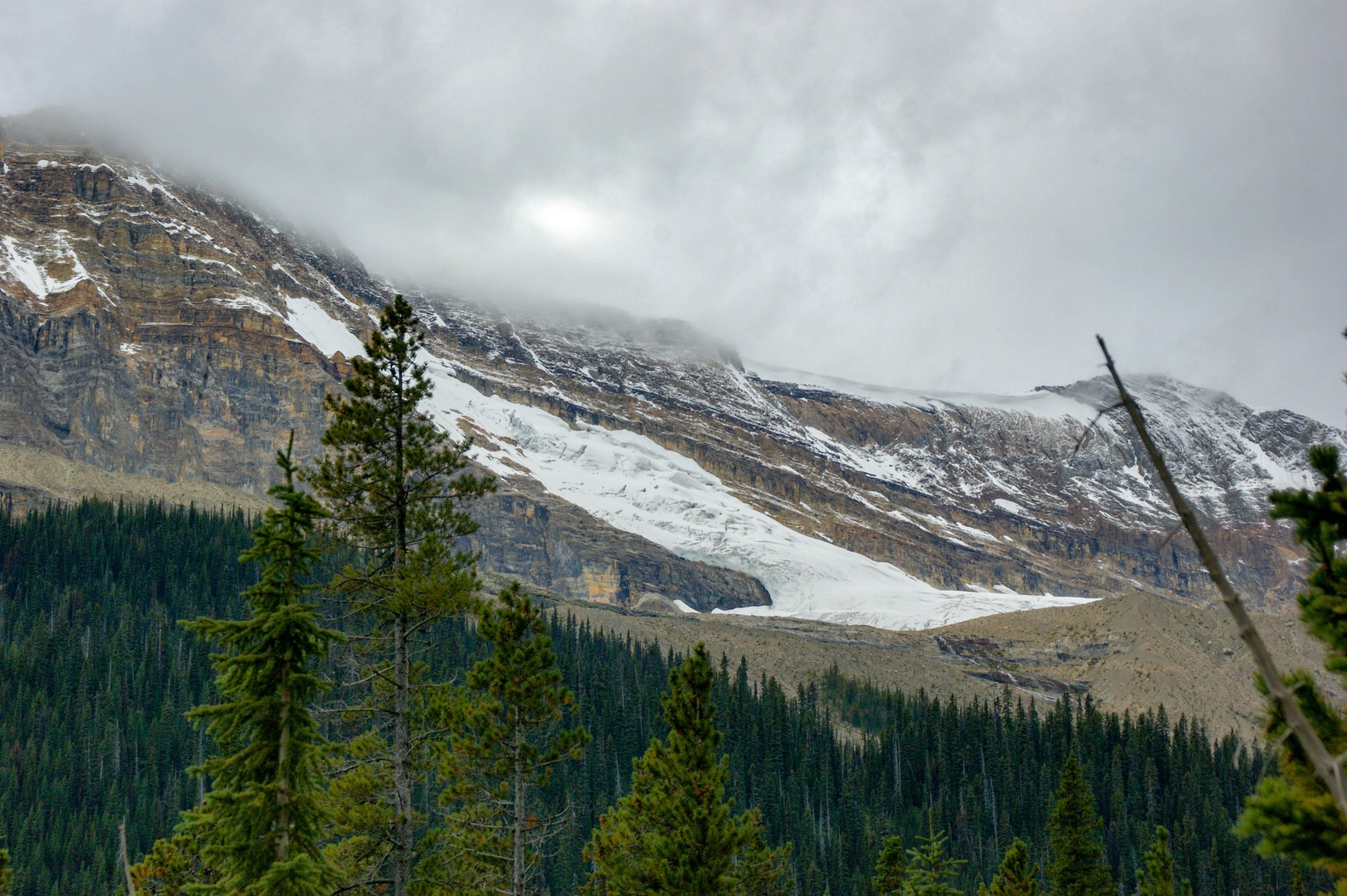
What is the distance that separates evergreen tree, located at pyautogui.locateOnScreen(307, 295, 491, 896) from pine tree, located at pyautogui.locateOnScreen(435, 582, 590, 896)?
67.8 inches

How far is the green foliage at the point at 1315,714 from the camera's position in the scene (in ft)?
18.0

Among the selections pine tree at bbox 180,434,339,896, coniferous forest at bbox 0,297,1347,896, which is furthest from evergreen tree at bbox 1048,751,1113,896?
pine tree at bbox 180,434,339,896

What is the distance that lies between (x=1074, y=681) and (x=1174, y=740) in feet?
199

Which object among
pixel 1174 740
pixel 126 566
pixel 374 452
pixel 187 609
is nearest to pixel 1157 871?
pixel 374 452

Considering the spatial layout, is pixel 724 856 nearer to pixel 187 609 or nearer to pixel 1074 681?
pixel 187 609

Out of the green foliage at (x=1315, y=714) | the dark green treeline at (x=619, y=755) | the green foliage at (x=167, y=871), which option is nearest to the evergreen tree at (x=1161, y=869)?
the green foliage at (x=167, y=871)

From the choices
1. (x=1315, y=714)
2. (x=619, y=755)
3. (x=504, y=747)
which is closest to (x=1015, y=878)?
(x=504, y=747)

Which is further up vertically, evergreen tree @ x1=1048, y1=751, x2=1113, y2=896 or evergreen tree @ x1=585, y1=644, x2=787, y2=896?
evergreen tree @ x1=585, y1=644, x2=787, y2=896

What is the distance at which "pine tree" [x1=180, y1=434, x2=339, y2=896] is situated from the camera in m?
11.9

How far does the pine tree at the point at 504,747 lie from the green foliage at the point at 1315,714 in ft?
54.0

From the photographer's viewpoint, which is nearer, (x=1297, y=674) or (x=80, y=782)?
(x=1297, y=674)

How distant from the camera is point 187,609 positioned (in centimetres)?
12375

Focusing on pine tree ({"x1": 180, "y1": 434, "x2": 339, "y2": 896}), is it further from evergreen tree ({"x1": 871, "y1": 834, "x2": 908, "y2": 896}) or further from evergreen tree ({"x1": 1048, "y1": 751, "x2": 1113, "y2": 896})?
evergreen tree ({"x1": 1048, "y1": 751, "x2": 1113, "y2": 896})

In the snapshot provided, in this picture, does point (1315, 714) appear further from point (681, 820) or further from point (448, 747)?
point (681, 820)
